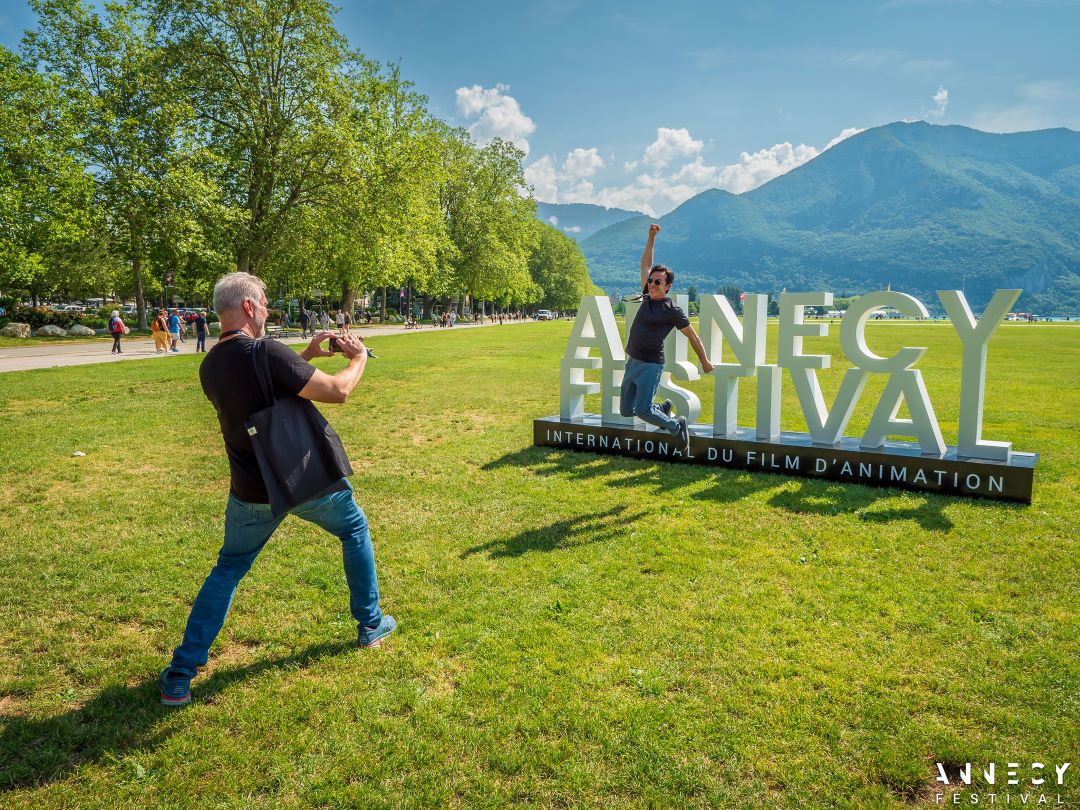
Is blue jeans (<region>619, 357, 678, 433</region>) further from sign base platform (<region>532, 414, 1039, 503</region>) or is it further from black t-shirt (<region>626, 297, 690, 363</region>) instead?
sign base platform (<region>532, 414, 1039, 503</region>)

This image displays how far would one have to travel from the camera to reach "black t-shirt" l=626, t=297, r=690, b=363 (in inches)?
273

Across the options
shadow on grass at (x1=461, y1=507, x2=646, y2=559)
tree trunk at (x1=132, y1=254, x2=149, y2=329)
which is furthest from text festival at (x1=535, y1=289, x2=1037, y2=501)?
tree trunk at (x1=132, y1=254, x2=149, y2=329)

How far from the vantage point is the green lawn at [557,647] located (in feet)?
9.62

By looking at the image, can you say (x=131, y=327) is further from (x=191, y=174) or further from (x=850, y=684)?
(x=850, y=684)

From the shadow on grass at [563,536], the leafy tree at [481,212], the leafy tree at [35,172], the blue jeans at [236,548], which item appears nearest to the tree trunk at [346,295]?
the leafy tree at [481,212]

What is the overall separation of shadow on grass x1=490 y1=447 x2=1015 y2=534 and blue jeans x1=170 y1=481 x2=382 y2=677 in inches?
171

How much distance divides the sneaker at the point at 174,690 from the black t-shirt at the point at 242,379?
1.17 m

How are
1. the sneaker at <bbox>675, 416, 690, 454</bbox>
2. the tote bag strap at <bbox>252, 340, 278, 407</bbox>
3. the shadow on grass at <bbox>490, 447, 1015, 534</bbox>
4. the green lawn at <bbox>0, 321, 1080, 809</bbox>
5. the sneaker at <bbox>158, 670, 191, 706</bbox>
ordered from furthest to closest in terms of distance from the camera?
the sneaker at <bbox>675, 416, 690, 454</bbox> < the shadow on grass at <bbox>490, 447, 1015, 534</bbox> < the sneaker at <bbox>158, 670, 191, 706</bbox> < the tote bag strap at <bbox>252, 340, 278, 407</bbox> < the green lawn at <bbox>0, 321, 1080, 809</bbox>

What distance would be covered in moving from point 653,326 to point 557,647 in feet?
13.3

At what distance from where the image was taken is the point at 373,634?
4.02 m

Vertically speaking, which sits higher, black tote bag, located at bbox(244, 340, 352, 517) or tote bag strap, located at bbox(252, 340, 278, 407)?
tote bag strap, located at bbox(252, 340, 278, 407)

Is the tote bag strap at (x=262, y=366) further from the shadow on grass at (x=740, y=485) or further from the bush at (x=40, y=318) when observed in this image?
the bush at (x=40, y=318)

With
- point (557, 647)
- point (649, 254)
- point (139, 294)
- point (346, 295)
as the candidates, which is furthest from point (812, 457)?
point (346, 295)

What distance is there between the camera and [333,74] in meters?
28.9
